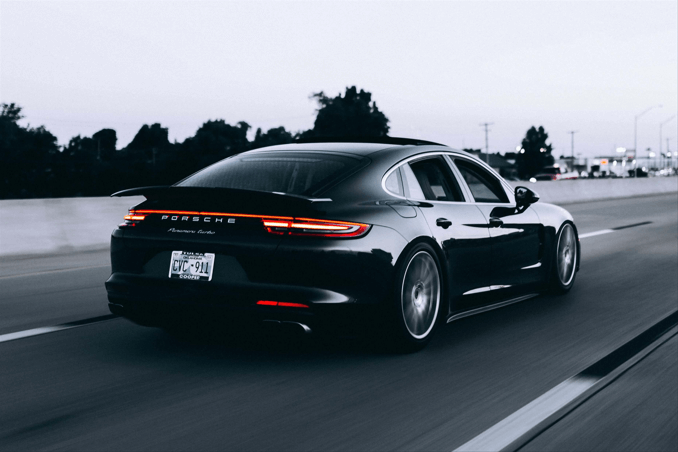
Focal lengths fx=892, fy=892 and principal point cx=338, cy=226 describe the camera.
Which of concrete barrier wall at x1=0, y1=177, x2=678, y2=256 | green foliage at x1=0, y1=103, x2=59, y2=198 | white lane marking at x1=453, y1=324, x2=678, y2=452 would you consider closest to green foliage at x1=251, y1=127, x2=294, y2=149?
green foliage at x1=0, y1=103, x2=59, y2=198

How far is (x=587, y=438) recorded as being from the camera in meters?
4.17

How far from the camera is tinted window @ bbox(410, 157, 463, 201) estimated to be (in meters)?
6.51

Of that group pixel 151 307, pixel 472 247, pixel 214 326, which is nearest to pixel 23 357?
pixel 151 307

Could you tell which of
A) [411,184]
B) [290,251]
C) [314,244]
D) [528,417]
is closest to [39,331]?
[290,251]

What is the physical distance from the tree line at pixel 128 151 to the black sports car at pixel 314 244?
81806mm

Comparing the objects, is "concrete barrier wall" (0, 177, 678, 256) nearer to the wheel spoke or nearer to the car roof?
the car roof

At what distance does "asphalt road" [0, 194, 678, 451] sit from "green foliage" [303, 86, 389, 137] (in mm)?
117477

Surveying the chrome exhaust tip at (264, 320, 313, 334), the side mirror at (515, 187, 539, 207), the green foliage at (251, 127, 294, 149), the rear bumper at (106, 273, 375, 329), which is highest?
the green foliage at (251, 127, 294, 149)

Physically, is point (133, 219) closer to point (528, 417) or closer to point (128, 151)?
point (528, 417)

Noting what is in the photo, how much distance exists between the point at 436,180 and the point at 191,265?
7.07 feet

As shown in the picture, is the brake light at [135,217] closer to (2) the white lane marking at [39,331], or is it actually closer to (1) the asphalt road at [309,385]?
(1) the asphalt road at [309,385]

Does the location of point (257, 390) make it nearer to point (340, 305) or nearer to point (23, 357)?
point (340, 305)

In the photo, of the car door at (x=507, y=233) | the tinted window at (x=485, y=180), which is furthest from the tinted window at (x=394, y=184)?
the tinted window at (x=485, y=180)

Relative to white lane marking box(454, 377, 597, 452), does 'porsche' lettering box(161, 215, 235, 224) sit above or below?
above
